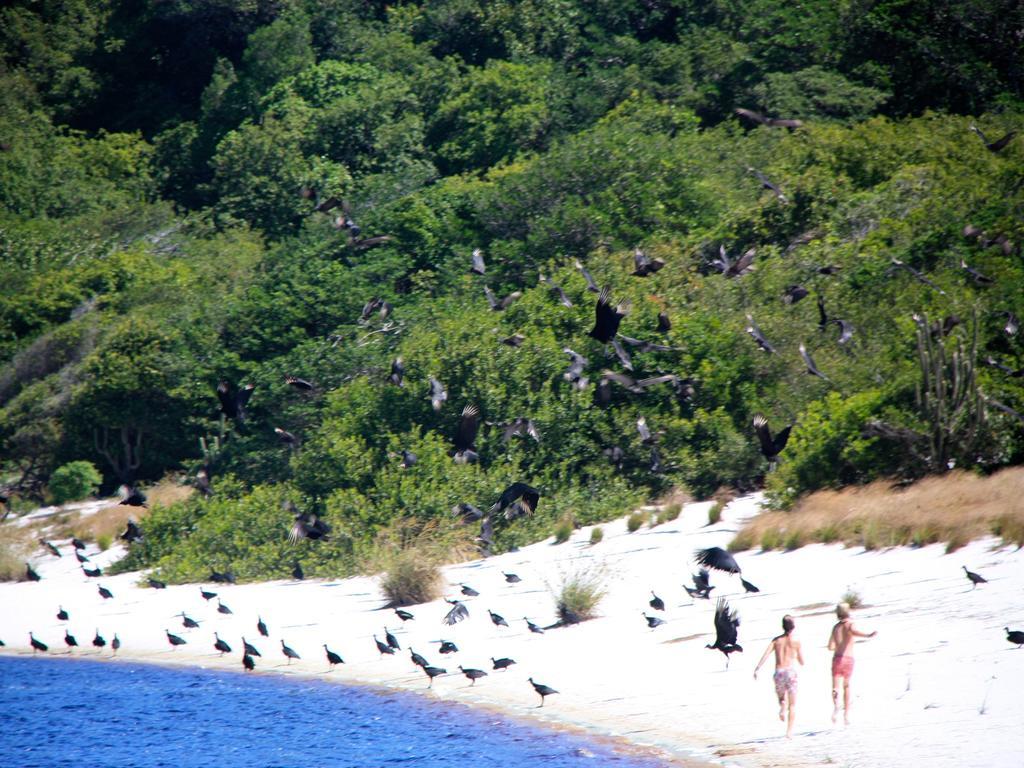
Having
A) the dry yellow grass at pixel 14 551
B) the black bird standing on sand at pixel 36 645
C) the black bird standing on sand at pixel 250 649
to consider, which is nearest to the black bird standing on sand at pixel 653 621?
the black bird standing on sand at pixel 250 649

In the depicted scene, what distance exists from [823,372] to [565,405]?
14.5 feet

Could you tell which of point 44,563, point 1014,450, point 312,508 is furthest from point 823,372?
point 44,563

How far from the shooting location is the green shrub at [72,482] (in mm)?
30922

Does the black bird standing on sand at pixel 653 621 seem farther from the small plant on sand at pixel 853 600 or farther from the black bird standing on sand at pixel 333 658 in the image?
the black bird standing on sand at pixel 333 658

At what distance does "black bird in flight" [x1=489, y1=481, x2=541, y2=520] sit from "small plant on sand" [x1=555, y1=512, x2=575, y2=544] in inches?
20.6

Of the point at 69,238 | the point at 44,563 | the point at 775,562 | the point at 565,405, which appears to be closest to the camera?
the point at 775,562

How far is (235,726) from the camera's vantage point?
15.9 meters

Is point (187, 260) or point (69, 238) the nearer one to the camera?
point (187, 260)

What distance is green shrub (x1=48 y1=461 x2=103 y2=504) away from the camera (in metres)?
30.9

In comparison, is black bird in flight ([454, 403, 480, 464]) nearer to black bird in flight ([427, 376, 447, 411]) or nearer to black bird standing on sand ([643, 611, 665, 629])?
black bird in flight ([427, 376, 447, 411])

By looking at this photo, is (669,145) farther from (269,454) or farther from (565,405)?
(269,454)

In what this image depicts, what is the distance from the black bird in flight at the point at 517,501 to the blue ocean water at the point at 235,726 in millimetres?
4974

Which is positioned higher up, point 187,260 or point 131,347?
point 187,260

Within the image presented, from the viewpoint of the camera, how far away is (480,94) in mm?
42812
